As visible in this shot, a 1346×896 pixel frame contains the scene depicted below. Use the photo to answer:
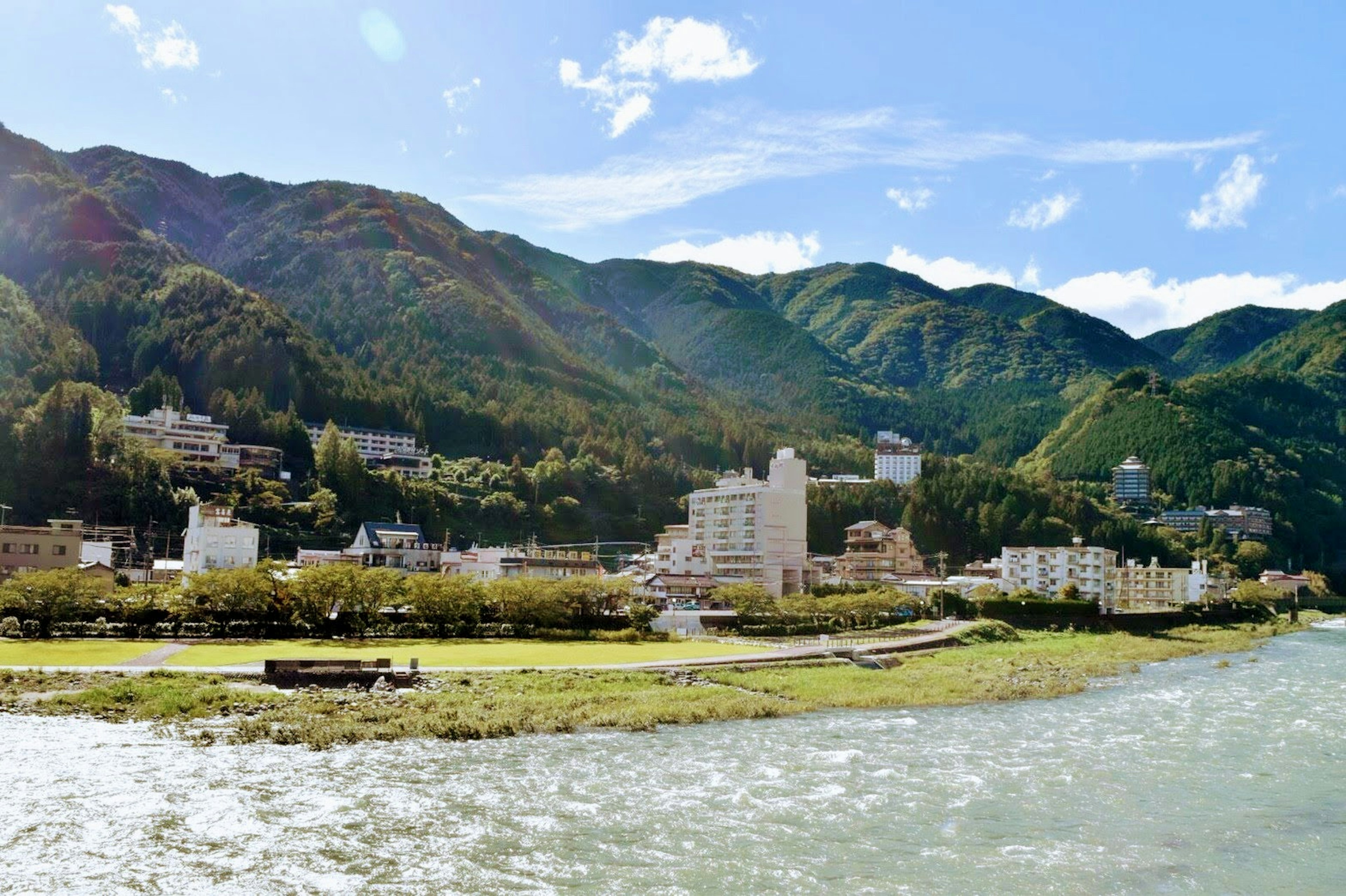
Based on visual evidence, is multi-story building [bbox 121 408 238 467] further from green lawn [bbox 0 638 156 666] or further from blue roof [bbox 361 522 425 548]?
green lawn [bbox 0 638 156 666]

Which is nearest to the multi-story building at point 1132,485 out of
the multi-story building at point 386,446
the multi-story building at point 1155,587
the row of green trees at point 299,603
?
the multi-story building at point 1155,587

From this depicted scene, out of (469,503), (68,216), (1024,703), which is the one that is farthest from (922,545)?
(68,216)

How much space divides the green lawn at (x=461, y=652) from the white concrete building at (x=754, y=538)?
30.8 metres

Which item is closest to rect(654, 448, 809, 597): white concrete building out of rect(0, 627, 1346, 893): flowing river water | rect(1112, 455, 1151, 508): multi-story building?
rect(0, 627, 1346, 893): flowing river water

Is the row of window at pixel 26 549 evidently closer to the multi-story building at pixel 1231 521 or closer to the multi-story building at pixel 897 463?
the multi-story building at pixel 897 463

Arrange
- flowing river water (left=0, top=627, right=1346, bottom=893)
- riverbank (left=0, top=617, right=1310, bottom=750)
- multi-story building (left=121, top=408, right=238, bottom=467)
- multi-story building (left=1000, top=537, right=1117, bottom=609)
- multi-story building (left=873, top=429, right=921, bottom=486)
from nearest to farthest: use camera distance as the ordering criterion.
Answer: flowing river water (left=0, top=627, right=1346, bottom=893), riverbank (left=0, top=617, right=1310, bottom=750), multi-story building (left=1000, top=537, right=1117, bottom=609), multi-story building (left=121, top=408, right=238, bottom=467), multi-story building (left=873, top=429, right=921, bottom=486)

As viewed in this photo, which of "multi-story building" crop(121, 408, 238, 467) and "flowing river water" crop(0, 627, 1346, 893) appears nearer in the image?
"flowing river water" crop(0, 627, 1346, 893)

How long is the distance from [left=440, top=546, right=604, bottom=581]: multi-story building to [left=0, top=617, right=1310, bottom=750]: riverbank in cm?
2900

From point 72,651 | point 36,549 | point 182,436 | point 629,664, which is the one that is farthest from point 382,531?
point 629,664

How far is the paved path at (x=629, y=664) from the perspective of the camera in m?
36.3

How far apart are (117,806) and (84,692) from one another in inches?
504

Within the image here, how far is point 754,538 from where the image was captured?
279 feet

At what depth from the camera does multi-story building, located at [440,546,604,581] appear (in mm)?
72125

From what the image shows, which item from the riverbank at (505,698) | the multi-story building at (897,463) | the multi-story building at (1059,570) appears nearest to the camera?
the riverbank at (505,698)
